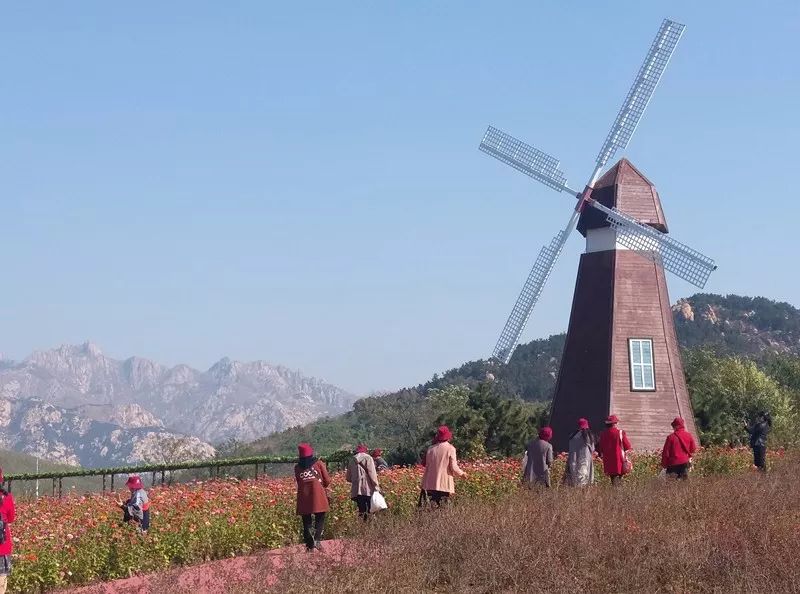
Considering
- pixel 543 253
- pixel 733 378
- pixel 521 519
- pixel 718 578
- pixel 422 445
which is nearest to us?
pixel 718 578

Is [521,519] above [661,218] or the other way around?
the other way around

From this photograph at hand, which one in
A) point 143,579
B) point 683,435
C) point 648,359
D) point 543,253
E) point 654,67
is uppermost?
point 654,67

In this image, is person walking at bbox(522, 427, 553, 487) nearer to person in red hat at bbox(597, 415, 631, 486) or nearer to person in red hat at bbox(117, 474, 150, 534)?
person in red hat at bbox(597, 415, 631, 486)

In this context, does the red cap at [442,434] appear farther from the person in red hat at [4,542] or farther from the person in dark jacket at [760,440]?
the person in dark jacket at [760,440]

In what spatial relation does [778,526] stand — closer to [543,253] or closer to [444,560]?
[444,560]

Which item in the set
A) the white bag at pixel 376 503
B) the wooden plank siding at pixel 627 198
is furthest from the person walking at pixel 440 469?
the wooden plank siding at pixel 627 198

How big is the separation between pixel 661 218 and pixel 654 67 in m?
5.27

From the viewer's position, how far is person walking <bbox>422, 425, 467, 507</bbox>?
1484 centimetres

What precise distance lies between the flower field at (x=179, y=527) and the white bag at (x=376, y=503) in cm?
31

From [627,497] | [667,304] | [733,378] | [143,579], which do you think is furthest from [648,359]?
[733,378]

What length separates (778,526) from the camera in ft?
38.7

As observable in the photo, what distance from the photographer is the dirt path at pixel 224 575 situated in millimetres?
10750

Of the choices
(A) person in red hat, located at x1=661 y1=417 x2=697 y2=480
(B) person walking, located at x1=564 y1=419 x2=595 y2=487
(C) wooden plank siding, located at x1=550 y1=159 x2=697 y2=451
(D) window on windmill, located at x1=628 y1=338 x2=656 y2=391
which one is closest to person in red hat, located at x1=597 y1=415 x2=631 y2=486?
(B) person walking, located at x1=564 y1=419 x2=595 y2=487

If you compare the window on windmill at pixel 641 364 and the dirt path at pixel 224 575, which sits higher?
the window on windmill at pixel 641 364
